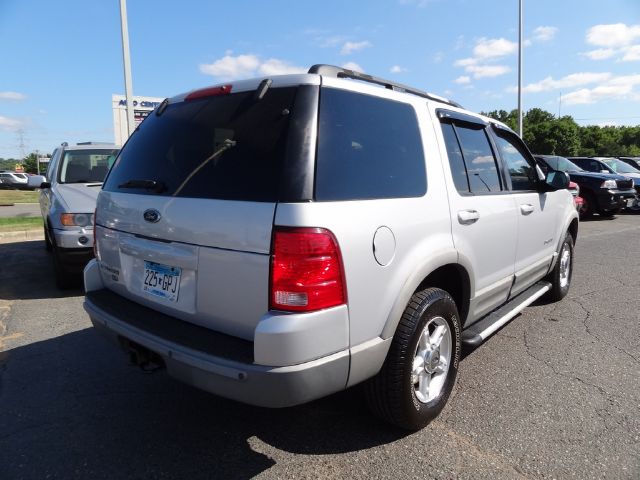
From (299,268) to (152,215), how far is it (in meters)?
0.94

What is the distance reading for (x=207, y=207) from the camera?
2.18 meters

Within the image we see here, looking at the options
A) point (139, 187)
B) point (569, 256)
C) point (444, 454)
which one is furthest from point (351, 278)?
point (569, 256)

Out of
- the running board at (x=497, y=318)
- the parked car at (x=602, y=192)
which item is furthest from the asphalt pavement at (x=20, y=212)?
the parked car at (x=602, y=192)

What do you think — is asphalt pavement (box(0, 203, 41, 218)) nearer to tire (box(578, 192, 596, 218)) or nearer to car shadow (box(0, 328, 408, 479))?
car shadow (box(0, 328, 408, 479))

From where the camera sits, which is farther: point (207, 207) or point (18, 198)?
point (18, 198)

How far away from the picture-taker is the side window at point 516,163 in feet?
12.3

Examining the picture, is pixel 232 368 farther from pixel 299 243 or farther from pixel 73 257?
pixel 73 257

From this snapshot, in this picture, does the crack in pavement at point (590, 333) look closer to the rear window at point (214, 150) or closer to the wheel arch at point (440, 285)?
the wheel arch at point (440, 285)

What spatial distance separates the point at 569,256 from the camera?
5.25 meters

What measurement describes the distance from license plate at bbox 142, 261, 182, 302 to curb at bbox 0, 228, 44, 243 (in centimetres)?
838

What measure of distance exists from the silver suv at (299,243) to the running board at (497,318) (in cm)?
3

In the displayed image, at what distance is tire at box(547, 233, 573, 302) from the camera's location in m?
4.84

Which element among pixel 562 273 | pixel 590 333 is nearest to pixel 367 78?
pixel 590 333

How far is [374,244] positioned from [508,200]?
5.85ft
